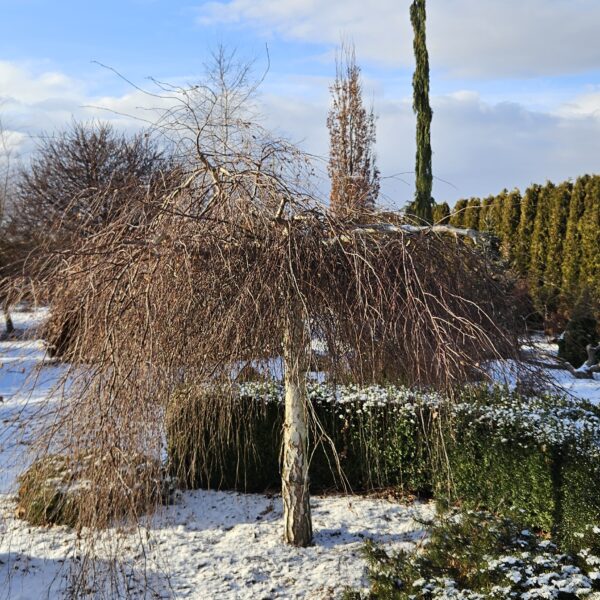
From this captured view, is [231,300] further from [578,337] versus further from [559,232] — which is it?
[559,232]

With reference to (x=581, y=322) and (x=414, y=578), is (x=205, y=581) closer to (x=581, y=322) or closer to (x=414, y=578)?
(x=414, y=578)

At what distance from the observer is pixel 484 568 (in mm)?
3480

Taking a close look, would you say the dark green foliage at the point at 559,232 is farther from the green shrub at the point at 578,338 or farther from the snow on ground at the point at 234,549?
the snow on ground at the point at 234,549

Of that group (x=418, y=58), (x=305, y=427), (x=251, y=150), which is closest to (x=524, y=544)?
(x=305, y=427)

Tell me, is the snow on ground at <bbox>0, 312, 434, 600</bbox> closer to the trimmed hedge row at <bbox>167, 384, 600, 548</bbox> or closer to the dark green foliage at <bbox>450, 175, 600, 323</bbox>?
the trimmed hedge row at <bbox>167, 384, 600, 548</bbox>

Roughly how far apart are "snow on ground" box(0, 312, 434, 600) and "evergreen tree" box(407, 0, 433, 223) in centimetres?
848

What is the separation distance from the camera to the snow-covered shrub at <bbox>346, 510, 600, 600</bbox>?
128 inches

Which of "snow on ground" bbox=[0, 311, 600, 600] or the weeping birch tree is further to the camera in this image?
"snow on ground" bbox=[0, 311, 600, 600]

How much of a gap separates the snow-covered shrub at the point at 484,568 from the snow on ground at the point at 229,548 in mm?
493

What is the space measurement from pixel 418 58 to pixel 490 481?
10348 millimetres

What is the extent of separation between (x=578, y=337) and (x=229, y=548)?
22.1 ft

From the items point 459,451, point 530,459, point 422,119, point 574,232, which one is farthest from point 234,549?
point 422,119

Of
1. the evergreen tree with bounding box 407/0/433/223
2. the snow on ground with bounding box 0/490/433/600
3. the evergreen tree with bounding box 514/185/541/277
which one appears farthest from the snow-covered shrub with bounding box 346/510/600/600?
the evergreen tree with bounding box 407/0/433/223

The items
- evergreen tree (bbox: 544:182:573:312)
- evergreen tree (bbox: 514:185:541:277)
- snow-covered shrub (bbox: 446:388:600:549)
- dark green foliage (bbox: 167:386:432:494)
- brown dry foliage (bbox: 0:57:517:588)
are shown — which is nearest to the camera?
brown dry foliage (bbox: 0:57:517:588)
